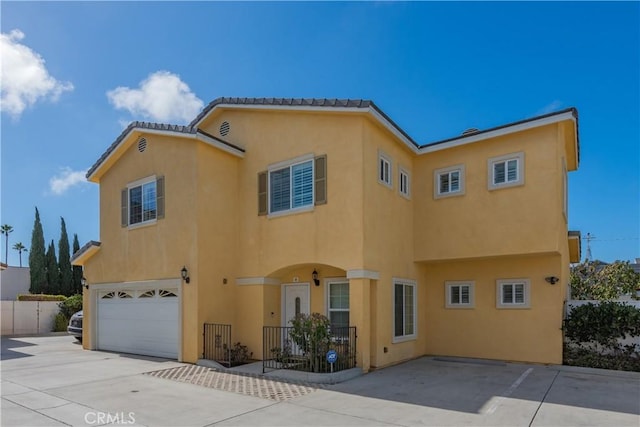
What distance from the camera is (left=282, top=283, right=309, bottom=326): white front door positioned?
1266cm

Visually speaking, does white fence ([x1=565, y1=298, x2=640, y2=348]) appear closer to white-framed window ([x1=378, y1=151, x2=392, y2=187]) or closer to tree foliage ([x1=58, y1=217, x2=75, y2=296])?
white-framed window ([x1=378, y1=151, x2=392, y2=187])

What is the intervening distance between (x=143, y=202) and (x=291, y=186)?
210 inches

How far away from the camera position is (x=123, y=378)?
1018cm

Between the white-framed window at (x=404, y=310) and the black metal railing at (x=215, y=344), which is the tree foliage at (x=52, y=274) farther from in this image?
the white-framed window at (x=404, y=310)

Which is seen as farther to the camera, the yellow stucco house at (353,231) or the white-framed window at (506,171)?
the white-framed window at (506,171)

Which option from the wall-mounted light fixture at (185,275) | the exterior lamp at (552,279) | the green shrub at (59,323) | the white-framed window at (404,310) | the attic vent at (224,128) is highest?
the attic vent at (224,128)

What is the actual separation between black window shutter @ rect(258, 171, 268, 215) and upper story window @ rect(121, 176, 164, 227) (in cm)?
307

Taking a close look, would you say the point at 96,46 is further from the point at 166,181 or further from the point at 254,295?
the point at 254,295

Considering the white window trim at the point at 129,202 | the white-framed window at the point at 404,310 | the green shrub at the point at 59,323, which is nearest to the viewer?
the white-framed window at the point at 404,310

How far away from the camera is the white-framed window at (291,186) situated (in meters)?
11.9

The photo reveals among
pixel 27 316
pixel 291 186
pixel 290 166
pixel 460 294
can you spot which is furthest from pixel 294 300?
pixel 27 316

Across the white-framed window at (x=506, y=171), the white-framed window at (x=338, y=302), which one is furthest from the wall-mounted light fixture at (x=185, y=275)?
the white-framed window at (x=506, y=171)

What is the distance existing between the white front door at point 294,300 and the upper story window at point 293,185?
2.26 metres

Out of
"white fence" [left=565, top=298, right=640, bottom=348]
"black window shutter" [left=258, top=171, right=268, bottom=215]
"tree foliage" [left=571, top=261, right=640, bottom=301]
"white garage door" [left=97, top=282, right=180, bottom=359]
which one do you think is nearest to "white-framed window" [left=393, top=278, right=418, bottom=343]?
"white fence" [left=565, top=298, right=640, bottom=348]
